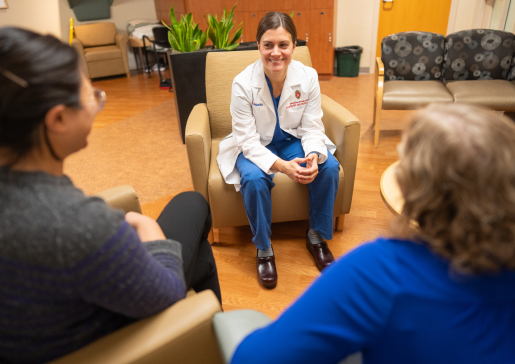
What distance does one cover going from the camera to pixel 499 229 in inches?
17.9

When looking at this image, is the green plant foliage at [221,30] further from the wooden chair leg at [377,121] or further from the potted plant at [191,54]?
the wooden chair leg at [377,121]

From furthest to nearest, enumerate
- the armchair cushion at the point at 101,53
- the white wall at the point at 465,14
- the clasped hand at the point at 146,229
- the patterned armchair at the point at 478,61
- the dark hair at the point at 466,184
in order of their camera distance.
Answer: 1. the armchair cushion at the point at 101,53
2. the white wall at the point at 465,14
3. the patterned armchair at the point at 478,61
4. the clasped hand at the point at 146,229
5. the dark hair at the point at 466,184


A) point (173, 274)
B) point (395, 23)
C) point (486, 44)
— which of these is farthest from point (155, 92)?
point (173, 274)

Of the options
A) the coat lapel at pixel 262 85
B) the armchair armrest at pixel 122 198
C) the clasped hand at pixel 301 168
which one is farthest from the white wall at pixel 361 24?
the armchair armrest at pixel 122 198

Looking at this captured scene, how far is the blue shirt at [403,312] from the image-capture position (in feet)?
1.47

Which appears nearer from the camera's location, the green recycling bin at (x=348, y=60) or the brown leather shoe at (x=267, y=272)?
the brown leather shoe at (x=267, y=272)

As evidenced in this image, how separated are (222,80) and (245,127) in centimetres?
54

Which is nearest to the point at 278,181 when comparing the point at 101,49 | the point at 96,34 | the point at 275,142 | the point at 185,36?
the point at 275,142

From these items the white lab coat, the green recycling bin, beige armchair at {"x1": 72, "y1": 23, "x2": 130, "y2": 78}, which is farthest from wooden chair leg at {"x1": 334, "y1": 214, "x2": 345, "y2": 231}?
beige armchair at {"x1": 72, "y1": 23, "x2": 130, "y2": 78}

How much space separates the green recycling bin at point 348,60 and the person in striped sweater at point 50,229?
4.90 metres

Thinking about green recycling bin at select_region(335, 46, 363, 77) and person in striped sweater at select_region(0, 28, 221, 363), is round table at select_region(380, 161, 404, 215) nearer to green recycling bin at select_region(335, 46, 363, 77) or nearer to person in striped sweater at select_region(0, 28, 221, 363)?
person in striped sweater at select_region(0, 28, 221, 363)

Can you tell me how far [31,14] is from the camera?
214 centimetres

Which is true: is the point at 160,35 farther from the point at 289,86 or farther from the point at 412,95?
the point at 289,86

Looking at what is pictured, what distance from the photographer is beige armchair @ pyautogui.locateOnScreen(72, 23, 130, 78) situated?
17.8 feet
